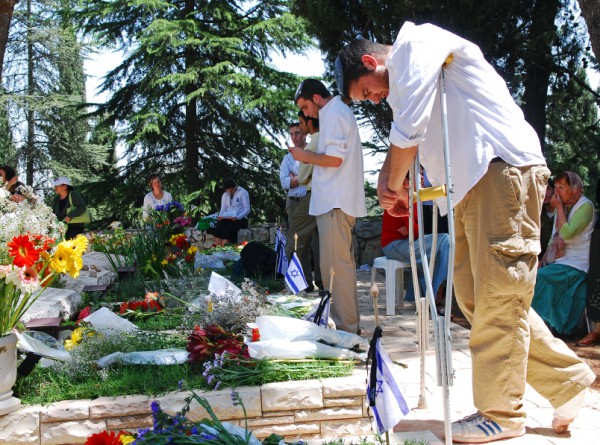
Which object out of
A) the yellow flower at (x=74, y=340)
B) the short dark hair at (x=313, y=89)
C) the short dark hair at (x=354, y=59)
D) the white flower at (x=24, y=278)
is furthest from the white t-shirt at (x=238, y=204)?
the short dark hair at (x=354, y=59)

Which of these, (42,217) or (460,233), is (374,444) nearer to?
(460,233)

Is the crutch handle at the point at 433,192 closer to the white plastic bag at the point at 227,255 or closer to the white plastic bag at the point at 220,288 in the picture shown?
the white plastic bag at the point at 220,288

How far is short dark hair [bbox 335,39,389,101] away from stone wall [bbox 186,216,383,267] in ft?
24.4

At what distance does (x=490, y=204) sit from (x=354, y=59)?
2.66 ft

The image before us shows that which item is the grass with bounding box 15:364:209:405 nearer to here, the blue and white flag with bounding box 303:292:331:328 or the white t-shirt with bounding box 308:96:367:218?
the blue and white flag with bounding box 303:292:331:328

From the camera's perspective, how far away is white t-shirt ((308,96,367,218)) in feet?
13.2

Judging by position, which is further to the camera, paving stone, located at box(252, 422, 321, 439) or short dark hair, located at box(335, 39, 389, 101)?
paving stone, located at box(252, 422, 321, 439)

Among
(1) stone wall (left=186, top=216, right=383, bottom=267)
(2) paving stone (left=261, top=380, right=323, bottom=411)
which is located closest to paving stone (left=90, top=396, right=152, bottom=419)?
(2) paving stone (left=261, top=380, right=323, bottom=411)

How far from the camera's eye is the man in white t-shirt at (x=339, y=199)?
13.1 feet

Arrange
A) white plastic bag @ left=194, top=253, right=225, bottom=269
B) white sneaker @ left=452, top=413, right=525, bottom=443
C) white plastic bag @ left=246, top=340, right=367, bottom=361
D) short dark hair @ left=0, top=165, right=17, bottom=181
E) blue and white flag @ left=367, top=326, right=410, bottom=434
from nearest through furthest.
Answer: blue and white flag @ left=367, top=326, right=410, bottom=434
white sneaker @ left=452, top=413, right=525, bottom=443
white plastic bag @ left=246, top=340, right=367, bottom=361
white plastic bag @ left=194, top=253, right=225, bottom=269
short dark hair @ left=0, top=165, right=17, bottom=181

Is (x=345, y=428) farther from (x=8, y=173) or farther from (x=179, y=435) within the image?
(x=8, y=173)

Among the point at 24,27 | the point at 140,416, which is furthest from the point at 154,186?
the point at 24,27

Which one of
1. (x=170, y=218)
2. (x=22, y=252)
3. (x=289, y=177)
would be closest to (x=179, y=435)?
(x=22, y=252)

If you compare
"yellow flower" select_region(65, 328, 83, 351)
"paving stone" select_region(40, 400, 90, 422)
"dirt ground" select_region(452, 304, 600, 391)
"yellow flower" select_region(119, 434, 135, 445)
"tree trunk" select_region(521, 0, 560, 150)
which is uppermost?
"tree trunk" select_region(521, 0, 560, 150)
